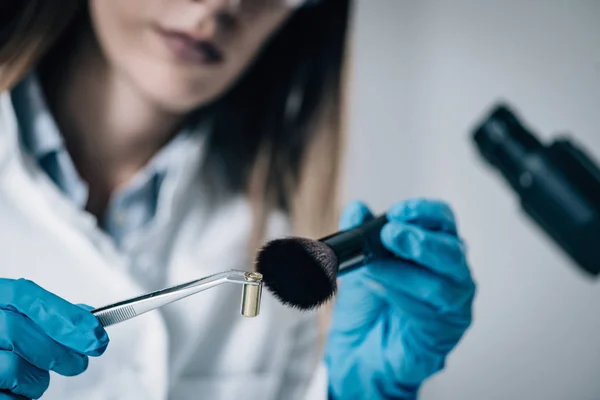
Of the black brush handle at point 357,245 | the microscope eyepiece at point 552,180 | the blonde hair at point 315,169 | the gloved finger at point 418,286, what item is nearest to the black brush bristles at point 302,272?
the black brush handle at point 357,245

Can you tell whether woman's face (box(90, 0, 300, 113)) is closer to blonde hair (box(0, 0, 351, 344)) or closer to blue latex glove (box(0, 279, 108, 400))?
blonde hair (box(0, 0, 351, 344))

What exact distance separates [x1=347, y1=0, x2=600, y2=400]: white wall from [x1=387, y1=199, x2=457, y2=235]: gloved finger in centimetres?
17

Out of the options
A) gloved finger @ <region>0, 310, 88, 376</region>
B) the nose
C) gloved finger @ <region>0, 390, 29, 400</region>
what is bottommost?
gloved finger @ <region>0, 390, 29, 400</region>

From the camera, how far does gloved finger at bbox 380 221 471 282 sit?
557mm

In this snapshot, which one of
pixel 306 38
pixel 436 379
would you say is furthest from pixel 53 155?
pixel 436 379

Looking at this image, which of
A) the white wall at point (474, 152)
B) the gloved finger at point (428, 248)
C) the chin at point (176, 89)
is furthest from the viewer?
the white wall at point (474, 152)

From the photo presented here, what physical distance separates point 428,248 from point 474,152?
271 millimetres

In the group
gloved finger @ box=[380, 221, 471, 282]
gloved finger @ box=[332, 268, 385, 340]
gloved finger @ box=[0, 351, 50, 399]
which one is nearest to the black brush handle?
gloved finger @ box=[380, 221, 471, 282]

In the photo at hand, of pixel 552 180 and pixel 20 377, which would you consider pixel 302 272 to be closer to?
pixel 20 377

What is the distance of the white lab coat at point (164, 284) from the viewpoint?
0.57 m

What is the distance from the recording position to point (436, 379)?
80cm

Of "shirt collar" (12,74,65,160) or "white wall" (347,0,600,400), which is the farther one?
"white wall" (347,0,600,400)

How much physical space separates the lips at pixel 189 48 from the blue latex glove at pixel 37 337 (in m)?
0.31

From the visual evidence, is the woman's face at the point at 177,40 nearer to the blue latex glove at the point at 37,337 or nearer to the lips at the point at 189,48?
the lips at the point at 189,48
